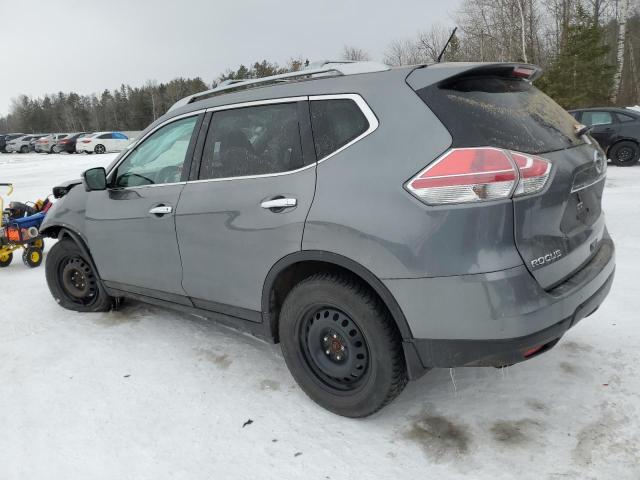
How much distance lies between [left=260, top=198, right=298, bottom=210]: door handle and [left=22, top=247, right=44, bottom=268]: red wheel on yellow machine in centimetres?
500

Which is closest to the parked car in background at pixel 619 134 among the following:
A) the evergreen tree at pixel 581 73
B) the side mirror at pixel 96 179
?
the side mirror at pixel 96 179

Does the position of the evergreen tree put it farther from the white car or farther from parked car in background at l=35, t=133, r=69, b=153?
parked car in background at l=35, t=133, r=69, b=153

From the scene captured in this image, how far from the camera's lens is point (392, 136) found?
2.30 meters

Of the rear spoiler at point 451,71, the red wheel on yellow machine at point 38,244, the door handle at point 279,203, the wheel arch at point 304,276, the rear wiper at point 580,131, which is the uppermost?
the rear spoiler at point 451,71

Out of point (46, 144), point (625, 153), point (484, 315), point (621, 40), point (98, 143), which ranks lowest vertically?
point (625, 153)

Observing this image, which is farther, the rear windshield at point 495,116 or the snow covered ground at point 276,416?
the snow covered ground at point 276,416

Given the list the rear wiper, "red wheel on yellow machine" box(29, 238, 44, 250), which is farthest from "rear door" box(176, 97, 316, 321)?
"red wheel on yellow machine" box(29, 238, 44, 250)

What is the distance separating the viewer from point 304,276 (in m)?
2.78

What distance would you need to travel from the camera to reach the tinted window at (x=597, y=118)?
40.7ft

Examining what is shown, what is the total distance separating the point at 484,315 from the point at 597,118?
1278 centimetres

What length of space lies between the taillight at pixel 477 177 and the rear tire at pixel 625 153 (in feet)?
39.9

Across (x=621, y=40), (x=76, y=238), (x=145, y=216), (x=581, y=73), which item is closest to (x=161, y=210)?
(x=145, y=216)

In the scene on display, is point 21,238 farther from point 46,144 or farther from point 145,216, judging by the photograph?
point 46,144

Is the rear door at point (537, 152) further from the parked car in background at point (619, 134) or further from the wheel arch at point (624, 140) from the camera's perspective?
the wheel arch at point (624, 140)
